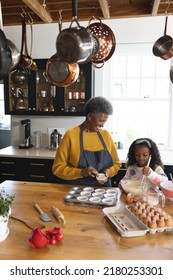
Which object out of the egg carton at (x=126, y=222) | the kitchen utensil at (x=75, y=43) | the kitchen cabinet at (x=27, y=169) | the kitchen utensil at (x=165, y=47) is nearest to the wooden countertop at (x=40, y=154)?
the kitchen cabinet at (x=27, y=169)

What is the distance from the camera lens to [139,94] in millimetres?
3566

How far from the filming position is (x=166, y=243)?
1.13 m

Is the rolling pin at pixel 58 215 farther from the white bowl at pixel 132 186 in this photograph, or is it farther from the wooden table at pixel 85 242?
the white bowl at pixel 132 186

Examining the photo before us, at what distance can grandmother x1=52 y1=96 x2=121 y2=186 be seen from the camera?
6.47 feet

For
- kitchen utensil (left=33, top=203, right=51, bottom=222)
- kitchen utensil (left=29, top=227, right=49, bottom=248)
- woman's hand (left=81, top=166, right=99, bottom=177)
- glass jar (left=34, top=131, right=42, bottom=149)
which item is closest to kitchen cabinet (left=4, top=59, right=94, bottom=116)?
glass jar (left=34, top=131, right=42, bottom=149)

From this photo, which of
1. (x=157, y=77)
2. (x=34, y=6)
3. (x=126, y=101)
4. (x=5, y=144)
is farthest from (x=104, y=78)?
(x=5, y=144)

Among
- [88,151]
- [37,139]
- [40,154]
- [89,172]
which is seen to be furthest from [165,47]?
[37,139]

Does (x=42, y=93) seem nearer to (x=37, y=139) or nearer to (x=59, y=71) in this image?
(x=37, y=139)

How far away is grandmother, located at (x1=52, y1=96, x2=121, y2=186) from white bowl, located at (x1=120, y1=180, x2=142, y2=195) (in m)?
0.20

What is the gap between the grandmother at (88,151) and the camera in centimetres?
197

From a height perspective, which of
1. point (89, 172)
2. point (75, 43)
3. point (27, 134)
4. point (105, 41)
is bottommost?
point (89, 172)

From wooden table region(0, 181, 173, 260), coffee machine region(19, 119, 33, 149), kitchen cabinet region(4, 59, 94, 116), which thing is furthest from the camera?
coffee machine region(19, 119, 33, 149)

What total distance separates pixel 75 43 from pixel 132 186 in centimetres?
102

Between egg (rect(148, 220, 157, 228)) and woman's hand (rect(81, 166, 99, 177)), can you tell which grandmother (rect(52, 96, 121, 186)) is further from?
egg (rect(148, 220, 157, 228))
